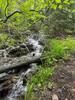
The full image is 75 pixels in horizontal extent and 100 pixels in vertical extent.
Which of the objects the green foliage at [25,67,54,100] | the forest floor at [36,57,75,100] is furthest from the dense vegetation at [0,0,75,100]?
the forest floor at [36,57,75,100]

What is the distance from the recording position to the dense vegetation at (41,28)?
425 centimetres

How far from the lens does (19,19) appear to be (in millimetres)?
6945

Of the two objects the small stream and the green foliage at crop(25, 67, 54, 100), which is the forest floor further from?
the small stream

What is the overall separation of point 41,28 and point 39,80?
4991 mm

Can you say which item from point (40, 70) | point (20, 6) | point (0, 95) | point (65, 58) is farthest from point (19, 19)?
point (0, 95)

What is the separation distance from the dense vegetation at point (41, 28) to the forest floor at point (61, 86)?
144 mm

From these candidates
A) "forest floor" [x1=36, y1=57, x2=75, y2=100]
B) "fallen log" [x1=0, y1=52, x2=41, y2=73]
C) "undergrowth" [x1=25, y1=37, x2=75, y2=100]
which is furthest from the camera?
"fallen log" [x1=0, y1=52, x2=41, y2=73]

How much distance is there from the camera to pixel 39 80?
154 inches

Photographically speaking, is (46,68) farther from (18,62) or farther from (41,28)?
(41,28)

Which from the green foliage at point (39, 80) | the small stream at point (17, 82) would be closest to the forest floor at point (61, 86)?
the green foliage at point (39, 80)

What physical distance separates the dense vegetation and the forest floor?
0.14m

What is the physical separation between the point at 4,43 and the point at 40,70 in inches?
90.4

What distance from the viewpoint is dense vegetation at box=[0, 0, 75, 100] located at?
4251mm

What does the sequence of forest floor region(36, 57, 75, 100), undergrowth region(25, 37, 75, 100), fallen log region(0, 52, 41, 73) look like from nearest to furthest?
forest floor region(36, 57, 75, 100), undergrowth region(25, 37, 75, 100), fallen log region(0, 52, 41, 73)
